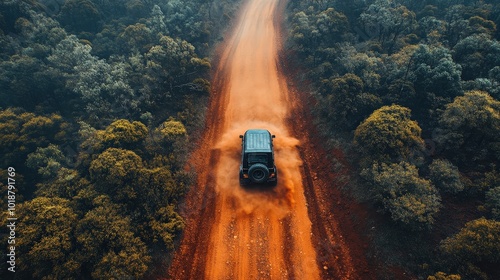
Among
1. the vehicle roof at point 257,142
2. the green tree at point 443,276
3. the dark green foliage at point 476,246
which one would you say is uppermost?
the vehicle roof at point 257,142

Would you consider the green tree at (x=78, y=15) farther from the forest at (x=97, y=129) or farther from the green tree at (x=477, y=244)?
the green tree at (x=477, y=244)

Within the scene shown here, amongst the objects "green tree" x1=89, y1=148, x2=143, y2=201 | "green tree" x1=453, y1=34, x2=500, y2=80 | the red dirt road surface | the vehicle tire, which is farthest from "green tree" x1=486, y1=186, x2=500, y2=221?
"green tree" x1=89, y1=148, x2=143, y2=201

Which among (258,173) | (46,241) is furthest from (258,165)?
(46,241)

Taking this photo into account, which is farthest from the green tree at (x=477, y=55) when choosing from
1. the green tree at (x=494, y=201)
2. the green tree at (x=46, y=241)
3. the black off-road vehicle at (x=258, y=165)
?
the green tree at (x=46, y=241)

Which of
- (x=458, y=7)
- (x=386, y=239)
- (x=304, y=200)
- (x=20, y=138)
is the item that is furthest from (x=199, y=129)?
(x=458, y=7)

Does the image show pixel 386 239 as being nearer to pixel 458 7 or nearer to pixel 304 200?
pixel 304 200

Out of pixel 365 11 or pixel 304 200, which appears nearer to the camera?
pixel 304 200

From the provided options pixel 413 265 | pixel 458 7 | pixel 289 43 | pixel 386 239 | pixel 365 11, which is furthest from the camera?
pixel 289 43
